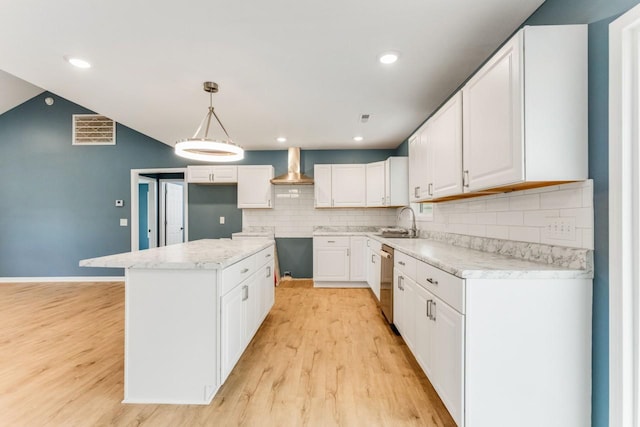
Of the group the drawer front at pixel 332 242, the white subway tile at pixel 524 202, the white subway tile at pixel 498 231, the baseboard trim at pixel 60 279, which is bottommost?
the baseboard trim at pixel 60 279

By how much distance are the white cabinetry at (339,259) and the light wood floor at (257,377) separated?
1161 millimetres

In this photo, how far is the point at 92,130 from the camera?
17.0 ft

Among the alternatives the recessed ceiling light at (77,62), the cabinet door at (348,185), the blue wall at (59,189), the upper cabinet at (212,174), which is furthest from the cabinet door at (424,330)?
the blue wall at (59,189)

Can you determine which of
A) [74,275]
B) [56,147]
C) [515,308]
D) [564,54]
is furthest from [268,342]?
[56,147]

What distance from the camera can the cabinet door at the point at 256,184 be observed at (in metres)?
5.04

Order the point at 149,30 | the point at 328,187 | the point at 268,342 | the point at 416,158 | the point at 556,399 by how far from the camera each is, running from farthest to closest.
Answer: the point at 328,187, the point at 416,158, the point at 268,342, the point at 149,30, the point at 556,399

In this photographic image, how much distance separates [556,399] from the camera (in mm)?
1330

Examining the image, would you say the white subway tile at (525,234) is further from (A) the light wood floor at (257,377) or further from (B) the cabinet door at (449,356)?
(A) the light wood floor at (257,377)

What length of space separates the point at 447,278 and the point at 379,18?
1633 millimetres

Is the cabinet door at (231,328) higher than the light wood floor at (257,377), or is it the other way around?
the cabinet door at (231,328)

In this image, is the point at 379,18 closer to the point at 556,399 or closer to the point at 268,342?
the point at 556,399

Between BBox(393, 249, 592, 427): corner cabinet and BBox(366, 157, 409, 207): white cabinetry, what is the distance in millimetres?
3148

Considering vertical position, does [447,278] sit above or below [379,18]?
below

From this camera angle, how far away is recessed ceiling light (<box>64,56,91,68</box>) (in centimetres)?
231
